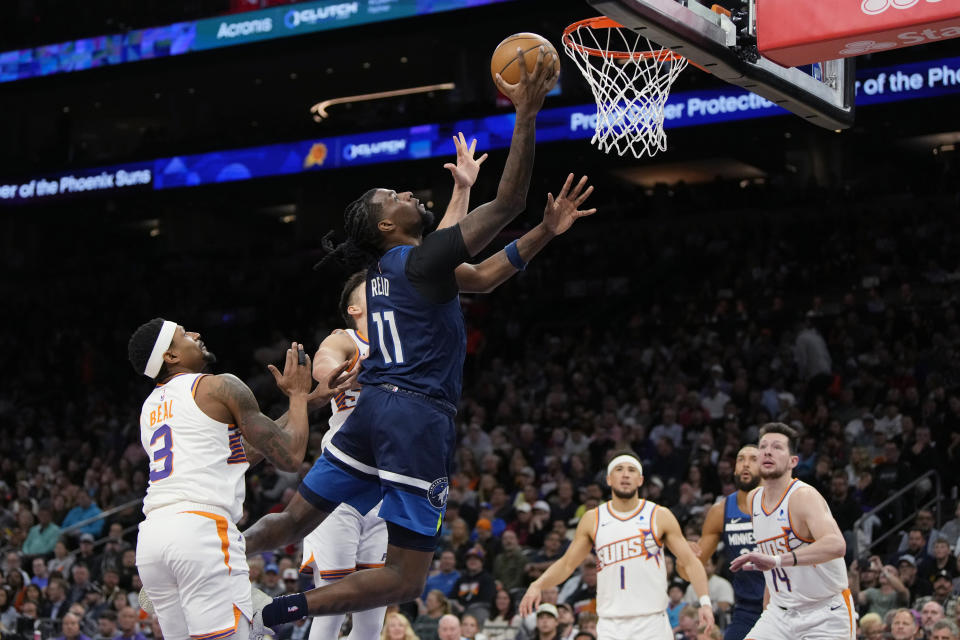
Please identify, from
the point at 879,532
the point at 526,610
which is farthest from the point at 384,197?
the point at 879,532

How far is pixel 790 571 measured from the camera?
7.50 m

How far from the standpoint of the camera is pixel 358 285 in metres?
6.96

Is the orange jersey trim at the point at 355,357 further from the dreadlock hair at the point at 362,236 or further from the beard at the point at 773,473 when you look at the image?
the beard at the point at 773,473

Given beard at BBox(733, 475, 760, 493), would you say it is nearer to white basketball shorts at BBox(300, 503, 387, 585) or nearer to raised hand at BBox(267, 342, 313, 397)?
white basketball shorts at BBox(300, 503, 387, 585)

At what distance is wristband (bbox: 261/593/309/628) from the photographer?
5234mm

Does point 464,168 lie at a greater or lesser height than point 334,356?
greater

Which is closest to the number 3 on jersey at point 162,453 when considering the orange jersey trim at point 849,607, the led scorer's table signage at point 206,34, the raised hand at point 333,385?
the raised hand at point 333,385

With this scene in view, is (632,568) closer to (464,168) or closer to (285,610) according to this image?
(285,610)

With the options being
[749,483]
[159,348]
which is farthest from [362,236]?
[749,483]

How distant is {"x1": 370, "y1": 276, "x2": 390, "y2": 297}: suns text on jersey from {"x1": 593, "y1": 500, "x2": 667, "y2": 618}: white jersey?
3802mm

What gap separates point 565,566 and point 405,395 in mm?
A: 3554

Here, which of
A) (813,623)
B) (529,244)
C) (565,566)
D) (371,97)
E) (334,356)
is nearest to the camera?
(529,244)

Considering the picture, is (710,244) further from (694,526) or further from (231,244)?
(231,244)

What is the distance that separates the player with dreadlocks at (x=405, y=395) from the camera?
→ 517cm
